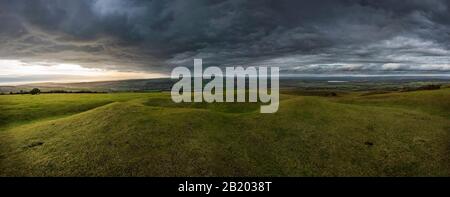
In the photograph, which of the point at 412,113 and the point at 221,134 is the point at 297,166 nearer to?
the point at 221,134

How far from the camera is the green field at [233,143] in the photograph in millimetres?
32531

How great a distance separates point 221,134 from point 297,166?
481 inches

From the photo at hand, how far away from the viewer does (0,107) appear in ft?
225

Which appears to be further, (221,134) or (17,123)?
(17,123)

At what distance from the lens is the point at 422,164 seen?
32.9 m

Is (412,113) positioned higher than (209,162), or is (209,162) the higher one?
(412,113)

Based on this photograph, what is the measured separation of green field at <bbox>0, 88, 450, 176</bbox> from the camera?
107 ft

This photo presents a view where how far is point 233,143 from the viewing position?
3912 cm
